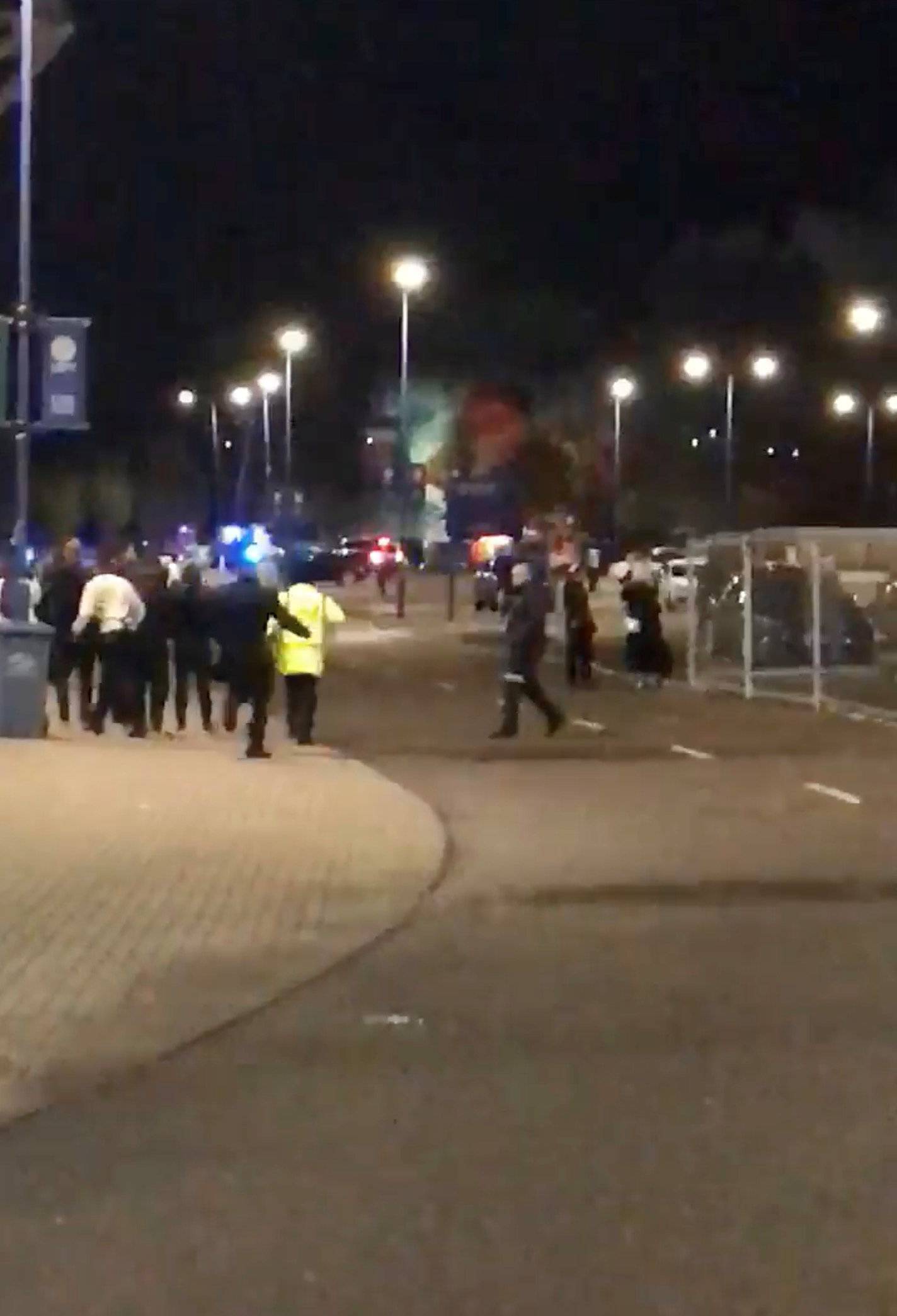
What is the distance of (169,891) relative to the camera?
12.5 metres

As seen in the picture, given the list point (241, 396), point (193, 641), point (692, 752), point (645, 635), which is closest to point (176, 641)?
point (193, 641)

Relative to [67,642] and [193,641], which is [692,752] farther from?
[67,642]

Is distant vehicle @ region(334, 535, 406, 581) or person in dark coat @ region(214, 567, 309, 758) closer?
person in dark coat @ region(214, 567, 309, 758)

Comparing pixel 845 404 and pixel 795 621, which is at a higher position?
pixel 845 404

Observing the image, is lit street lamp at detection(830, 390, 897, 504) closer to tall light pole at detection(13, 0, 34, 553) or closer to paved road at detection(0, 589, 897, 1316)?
tall light pole at detection(13, 0, 34, 553)

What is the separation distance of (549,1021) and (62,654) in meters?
14.6

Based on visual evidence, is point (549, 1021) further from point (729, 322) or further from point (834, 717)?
point (729, 322)

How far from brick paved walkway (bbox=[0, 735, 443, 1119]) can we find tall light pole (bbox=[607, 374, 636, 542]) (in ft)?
168

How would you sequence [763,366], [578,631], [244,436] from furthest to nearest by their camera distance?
[244,436]
[763,366]
[578,631]

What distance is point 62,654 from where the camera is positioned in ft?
76.7

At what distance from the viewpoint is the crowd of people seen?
2030 cm

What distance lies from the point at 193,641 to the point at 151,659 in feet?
1.86

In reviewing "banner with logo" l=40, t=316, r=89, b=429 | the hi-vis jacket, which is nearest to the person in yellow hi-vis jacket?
the hi-vis jacket

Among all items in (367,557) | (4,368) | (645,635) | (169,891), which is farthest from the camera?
(367,557)
